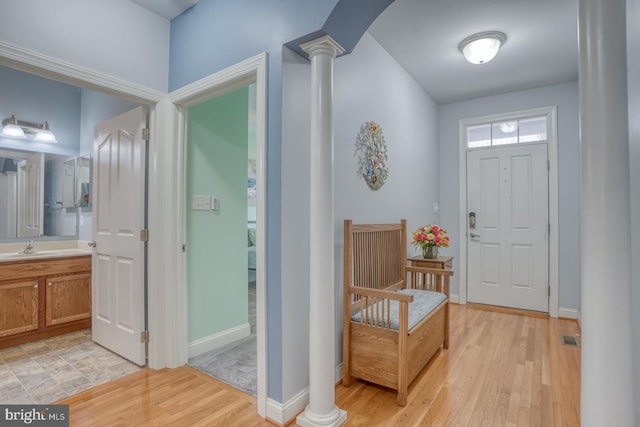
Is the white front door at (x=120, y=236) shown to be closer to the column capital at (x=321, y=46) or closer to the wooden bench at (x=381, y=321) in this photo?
the column capital at (x=321, y=46)

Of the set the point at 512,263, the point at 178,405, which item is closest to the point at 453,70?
the point at 512,263

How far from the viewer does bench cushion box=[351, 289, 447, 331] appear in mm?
2016

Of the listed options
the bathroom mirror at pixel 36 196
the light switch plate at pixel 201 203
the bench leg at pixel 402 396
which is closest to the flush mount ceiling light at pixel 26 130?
the bathroom mirror at pixel 36 196

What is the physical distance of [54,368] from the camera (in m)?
2.34

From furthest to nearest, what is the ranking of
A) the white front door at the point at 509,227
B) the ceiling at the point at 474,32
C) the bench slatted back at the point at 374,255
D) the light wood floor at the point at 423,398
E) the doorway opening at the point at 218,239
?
1. the white front door at the point at 509,227
2. the doorway opening at the point at 218,239
3. the ceiling at the point at 474,32
4. the bench slatted back at the point at 374,255
5. the light wood floor at the point at 423,398

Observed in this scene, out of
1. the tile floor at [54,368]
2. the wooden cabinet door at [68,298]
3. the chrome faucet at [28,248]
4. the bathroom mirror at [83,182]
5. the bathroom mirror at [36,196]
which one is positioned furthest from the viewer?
the bathroom mirror at [83,182]

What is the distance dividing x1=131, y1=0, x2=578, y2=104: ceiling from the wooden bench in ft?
5.42

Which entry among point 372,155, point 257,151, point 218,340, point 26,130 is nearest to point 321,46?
point 257,151

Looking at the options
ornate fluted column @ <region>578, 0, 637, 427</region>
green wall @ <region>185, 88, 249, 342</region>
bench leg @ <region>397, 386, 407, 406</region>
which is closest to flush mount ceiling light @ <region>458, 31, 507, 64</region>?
ornate fluted column @ <region>578, 0, 637, 427</region>

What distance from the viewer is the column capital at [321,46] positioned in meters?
1.73

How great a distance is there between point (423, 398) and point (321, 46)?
2.17 m

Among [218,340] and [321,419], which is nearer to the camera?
[321,419]

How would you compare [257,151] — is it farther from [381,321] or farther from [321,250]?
[381,321]

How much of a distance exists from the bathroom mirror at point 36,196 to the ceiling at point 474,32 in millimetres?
2200
